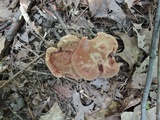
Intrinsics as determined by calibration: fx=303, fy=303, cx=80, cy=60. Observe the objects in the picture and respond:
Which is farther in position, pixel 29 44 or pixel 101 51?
pixel 29 44

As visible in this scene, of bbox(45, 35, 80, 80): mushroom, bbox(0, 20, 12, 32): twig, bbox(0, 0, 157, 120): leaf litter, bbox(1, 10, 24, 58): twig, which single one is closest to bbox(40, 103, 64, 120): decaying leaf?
bbox(0, 0, 157, 120): leaf litter

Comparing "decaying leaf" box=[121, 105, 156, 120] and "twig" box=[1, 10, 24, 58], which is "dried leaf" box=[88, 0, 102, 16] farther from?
"decaying leaf" box=[121, 105, 156, 120]

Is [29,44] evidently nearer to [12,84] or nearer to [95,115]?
[12,84]

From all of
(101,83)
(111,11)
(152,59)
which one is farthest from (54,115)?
(111,11)

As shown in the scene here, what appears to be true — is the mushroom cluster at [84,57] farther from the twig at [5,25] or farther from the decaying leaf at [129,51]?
the twig at [5,25]

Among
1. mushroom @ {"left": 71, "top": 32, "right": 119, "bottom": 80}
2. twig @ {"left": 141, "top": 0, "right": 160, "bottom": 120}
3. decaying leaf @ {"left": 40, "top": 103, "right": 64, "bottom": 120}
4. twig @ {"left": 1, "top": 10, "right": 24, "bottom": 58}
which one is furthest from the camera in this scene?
twig @ {"left": 1, "top": 10, "right": 24, "bottom": 58}

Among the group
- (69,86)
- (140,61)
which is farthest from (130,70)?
(69,86)

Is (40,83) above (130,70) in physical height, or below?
above
